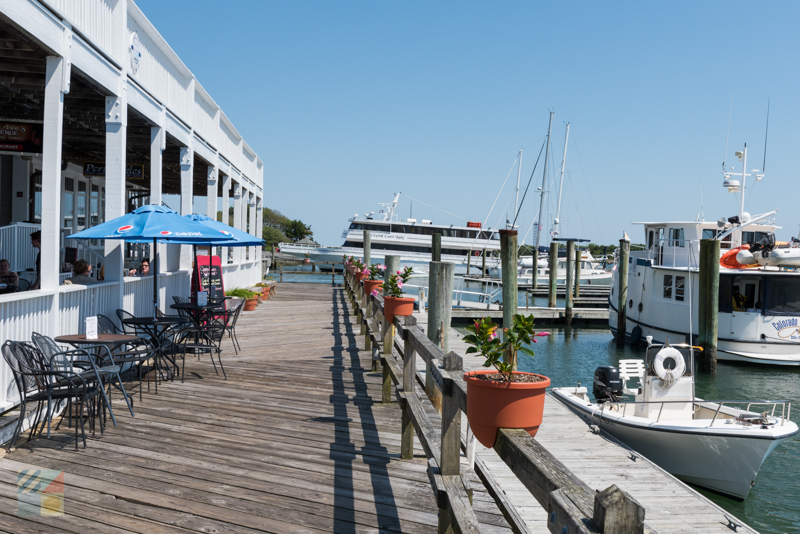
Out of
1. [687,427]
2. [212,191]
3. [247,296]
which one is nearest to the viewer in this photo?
[687,427]

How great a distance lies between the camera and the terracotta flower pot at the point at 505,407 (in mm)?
2729

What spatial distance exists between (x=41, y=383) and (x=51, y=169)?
2053 millimetres

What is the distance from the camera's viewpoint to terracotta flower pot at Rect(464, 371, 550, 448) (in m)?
2.73

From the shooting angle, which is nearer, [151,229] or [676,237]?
[151,229]

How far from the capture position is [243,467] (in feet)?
15.4

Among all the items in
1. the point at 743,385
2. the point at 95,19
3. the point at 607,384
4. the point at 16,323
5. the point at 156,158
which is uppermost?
the point at 95,19

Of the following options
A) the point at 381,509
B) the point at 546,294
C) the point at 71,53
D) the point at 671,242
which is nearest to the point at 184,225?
the point at 71,53

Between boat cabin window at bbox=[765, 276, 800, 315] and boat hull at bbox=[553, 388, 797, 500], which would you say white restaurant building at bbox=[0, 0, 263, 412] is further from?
boat cabin window at bbox=[765, 276, 800, 315]

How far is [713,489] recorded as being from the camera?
9695mm

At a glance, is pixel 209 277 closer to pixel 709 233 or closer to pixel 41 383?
pixel 41 383

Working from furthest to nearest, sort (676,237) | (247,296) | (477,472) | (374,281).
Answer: (676,237) < (247,296) < (374,281) < (477,472)

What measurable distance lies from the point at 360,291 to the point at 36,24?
859 centimetres

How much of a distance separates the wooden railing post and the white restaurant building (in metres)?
3.39

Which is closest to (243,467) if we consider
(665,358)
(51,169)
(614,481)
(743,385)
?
(51,169)
